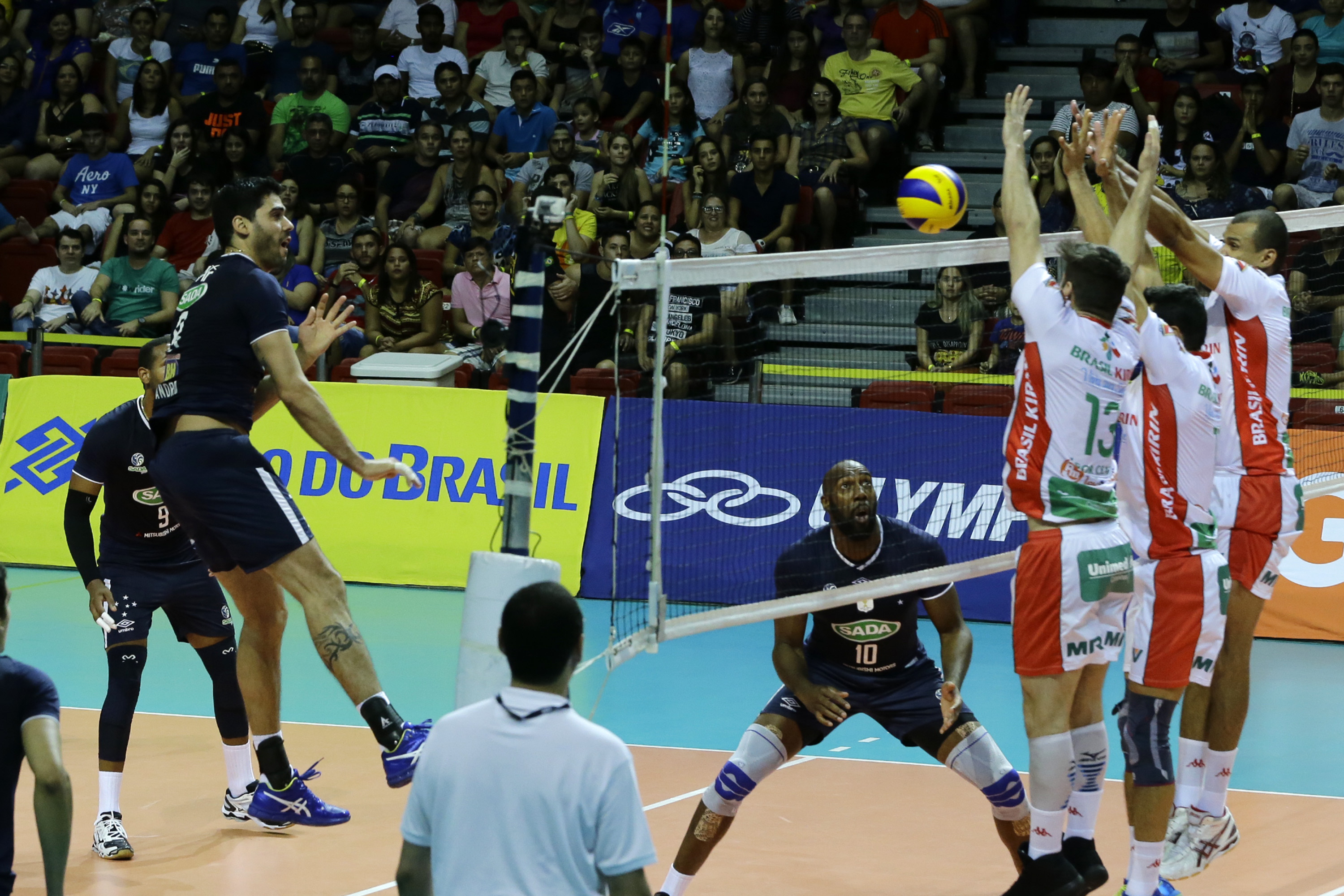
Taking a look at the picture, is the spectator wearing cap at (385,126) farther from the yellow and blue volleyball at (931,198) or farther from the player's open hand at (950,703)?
the player's open hand at (950,703)

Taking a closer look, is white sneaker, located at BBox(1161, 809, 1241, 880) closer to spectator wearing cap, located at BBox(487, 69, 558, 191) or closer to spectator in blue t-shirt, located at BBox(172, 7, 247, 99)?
spectator wearing cap, located at BBox(487, 69, 558, 191)

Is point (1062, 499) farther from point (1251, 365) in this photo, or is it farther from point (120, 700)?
point (120, 700)

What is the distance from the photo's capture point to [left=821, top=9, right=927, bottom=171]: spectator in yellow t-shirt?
15.3 metres

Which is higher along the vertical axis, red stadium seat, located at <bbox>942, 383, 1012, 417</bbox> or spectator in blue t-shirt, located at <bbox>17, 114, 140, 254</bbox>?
spectator in blue t-shirt, located at <bbox>17, 114, 140, 254</bbox>

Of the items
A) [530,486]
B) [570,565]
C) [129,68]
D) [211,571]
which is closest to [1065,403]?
[530,486]

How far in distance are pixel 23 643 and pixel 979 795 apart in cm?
658

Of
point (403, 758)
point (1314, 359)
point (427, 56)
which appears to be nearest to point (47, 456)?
point (427, 56)

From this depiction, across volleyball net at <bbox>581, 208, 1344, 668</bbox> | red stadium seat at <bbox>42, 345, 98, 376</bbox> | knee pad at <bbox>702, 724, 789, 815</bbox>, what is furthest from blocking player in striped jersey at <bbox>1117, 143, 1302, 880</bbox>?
red stadium seat at <bbox>42, 345, 98, 376</bbox>

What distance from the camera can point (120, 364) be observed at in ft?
47.0

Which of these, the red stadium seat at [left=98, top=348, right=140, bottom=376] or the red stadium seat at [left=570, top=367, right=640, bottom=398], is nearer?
the red stadium seat at [left=570, top=367, right=640, bottom=398]

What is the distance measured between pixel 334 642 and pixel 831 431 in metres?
6.39

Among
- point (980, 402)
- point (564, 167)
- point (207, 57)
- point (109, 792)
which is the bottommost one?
point (109, 792)

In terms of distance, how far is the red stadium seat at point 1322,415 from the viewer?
1106 cm

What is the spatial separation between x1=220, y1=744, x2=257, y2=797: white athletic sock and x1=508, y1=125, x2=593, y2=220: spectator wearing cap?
Answer: 28.4ft
